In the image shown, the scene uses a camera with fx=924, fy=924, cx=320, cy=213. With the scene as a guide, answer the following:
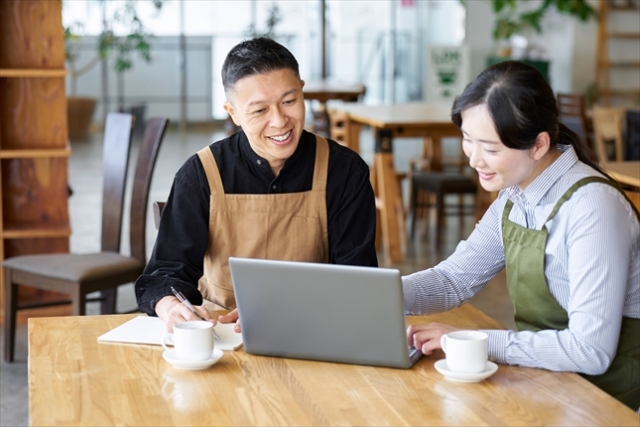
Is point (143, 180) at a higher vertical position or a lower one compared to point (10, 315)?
higher

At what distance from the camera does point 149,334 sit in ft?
6.64

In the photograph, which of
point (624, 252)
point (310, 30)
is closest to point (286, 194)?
point (624, 252)

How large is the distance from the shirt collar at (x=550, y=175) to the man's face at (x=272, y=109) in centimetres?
68

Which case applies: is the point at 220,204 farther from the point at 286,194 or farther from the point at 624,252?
the point at 624,252

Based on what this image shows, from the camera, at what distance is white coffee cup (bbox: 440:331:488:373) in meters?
1.71

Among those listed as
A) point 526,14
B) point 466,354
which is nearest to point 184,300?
point 466,354

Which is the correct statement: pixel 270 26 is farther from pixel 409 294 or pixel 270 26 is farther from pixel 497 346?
pixel 497 346

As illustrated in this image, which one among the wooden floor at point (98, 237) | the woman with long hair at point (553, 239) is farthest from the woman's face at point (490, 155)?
the wooden floor at point (98, 237)

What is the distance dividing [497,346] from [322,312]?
1.18ft

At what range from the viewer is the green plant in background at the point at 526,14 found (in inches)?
467

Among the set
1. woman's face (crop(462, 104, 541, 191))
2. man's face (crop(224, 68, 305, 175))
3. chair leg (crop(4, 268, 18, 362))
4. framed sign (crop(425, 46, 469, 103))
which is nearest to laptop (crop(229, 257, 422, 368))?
woman's face (crop(462, 104, 541, 191))

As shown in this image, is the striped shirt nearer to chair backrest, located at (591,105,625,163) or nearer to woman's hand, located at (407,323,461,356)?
woman's hand, located at (407,323,461,356)

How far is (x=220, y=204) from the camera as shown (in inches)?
96.5

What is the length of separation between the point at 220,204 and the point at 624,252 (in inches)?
42.9
